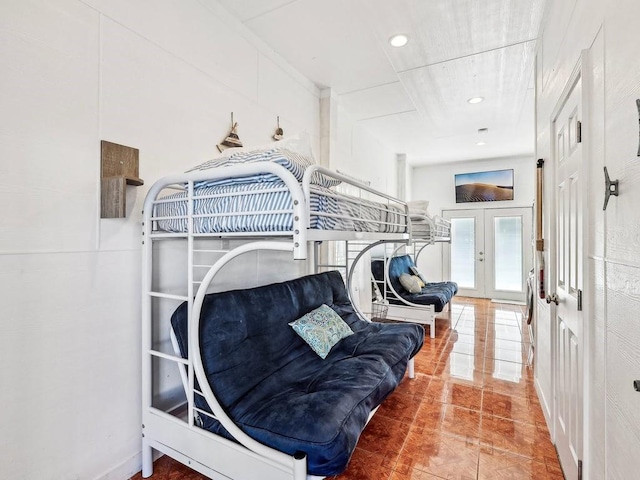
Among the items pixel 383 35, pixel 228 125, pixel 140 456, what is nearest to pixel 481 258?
pixel 383 35

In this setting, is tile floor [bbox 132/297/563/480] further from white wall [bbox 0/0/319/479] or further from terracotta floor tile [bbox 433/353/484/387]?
white wall [bbox 0/0/319/479]

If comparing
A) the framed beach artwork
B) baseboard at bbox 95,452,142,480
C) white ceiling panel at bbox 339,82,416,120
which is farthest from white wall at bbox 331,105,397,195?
baseboard at bbox 95,452,142,480

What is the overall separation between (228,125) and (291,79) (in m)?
1.01

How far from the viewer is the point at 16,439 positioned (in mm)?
1267

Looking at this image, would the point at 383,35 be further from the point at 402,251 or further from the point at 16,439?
the point at 402,251

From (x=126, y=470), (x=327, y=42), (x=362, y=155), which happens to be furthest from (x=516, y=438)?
(x=362, y=155)

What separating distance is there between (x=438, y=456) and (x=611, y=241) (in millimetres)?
1446

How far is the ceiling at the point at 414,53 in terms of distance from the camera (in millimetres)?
2168

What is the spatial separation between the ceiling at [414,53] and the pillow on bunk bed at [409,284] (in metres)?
2.05

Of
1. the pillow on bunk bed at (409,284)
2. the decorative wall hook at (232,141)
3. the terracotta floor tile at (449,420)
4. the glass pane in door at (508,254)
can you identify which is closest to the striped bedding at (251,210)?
the decorative wall hook at (232,141)

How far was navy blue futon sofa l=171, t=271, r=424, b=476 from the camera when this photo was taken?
1297mm

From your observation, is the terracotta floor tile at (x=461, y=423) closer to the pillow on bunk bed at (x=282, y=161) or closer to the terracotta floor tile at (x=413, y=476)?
the terracotta floor tile at (x=413, y=476)

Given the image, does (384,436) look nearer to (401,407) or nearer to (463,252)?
(401,407)

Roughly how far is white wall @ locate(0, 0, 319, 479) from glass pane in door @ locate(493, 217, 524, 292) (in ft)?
19.5
